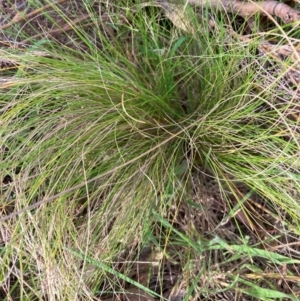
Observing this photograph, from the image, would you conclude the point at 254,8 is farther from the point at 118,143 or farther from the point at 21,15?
A: the point at 21,15

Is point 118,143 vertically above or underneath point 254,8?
underneath

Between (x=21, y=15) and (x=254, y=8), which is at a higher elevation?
(x=254, y=8)

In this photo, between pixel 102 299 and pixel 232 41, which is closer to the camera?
pixel 232 41

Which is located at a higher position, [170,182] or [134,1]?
[134,1]

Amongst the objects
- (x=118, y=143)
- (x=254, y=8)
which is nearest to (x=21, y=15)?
(x=118, y=143)

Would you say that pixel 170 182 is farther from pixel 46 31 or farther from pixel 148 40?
pixel 46 31

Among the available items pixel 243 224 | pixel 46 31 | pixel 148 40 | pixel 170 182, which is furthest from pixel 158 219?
pixel 46 31
